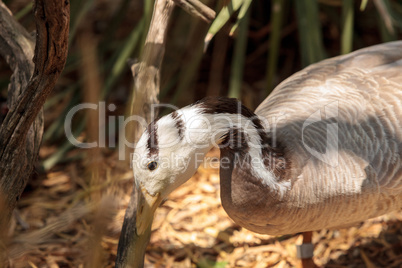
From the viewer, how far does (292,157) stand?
6.32 ft

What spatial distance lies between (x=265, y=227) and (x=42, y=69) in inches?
40.4

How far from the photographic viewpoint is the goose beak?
180 cm

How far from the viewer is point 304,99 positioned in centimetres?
220

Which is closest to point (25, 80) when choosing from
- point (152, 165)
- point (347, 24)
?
point (152, 165)

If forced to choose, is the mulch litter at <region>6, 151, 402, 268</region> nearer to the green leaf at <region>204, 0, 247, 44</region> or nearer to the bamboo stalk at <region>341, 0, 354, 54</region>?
the green leaf at <region>204, 0, 247, 44</region>

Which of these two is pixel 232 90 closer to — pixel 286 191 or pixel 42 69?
pixel 286 191

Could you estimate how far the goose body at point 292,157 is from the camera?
1.79 metres

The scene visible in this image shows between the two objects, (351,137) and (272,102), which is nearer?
(351,137)

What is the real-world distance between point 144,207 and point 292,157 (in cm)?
60

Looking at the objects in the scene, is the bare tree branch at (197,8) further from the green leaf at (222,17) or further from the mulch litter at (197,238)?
the mulch litter at (197,238)

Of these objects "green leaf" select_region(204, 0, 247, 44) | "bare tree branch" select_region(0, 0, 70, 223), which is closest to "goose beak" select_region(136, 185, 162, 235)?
"bare tree branch" select_region(0, 0, 70, 223)

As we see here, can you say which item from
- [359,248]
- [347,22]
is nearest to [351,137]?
[359,248]

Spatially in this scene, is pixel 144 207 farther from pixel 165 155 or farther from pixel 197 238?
pixel 197 238

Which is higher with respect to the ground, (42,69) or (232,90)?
(232,90)
